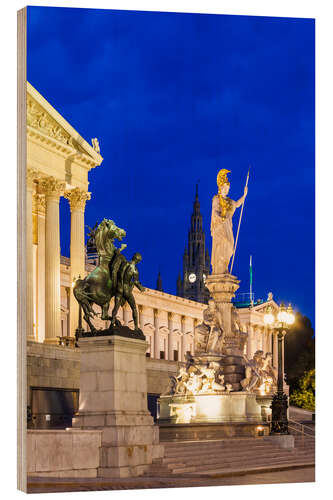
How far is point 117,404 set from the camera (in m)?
20.4

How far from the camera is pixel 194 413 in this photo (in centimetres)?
2869

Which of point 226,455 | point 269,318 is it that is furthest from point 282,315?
point 226,455

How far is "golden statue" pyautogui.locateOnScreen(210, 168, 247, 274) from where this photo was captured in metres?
31.4

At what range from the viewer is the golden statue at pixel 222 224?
31359mm

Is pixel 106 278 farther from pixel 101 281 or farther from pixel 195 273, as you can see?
pixel 195 273

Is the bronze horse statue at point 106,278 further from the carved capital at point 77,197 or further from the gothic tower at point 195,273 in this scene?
the gothic tower at point 195,273

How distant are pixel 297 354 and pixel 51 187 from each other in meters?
22.1

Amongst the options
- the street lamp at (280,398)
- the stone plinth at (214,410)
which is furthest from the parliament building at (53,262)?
the street lamp at (280,398)

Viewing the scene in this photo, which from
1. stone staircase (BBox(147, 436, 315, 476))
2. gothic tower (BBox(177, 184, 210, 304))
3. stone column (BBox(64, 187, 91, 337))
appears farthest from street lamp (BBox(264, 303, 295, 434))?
gothic tower (BBox(177, 184, 210, 304))

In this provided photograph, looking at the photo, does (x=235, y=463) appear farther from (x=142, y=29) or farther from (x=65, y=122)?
(x=65, y=122)

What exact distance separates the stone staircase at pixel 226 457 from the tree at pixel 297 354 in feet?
95.5

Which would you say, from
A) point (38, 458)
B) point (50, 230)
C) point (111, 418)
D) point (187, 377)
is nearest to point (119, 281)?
point (111, 418)

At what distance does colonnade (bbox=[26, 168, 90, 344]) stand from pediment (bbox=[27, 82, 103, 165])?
181 centimetres
